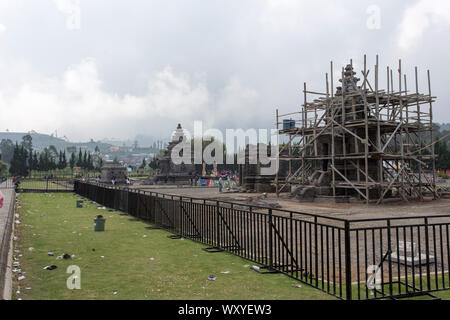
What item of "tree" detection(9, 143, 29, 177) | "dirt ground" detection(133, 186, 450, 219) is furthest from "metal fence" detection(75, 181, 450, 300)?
"tree" detection(9, 143, 29, 177)

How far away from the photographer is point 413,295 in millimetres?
5023

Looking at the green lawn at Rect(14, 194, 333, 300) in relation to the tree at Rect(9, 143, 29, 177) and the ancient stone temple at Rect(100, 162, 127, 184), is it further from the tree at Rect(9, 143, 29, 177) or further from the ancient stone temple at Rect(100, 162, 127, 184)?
the tree at Rect(9, 143, 29, 177)

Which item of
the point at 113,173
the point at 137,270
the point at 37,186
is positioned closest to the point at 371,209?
the point at 137,270

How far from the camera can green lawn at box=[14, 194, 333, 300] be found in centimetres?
525

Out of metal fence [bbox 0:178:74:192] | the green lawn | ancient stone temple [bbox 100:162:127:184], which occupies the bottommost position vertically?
the green lawn

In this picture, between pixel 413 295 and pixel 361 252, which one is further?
pixel 361 252

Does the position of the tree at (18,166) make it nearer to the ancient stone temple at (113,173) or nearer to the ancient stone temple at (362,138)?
the ancient stone temple at (113,173)

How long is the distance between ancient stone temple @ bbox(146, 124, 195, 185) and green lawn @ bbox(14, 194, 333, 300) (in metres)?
38.3

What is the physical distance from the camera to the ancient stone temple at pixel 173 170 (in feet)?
161

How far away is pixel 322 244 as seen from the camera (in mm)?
5000

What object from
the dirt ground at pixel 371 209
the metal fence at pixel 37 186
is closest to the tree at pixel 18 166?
the metal fence at pixel 37 186
